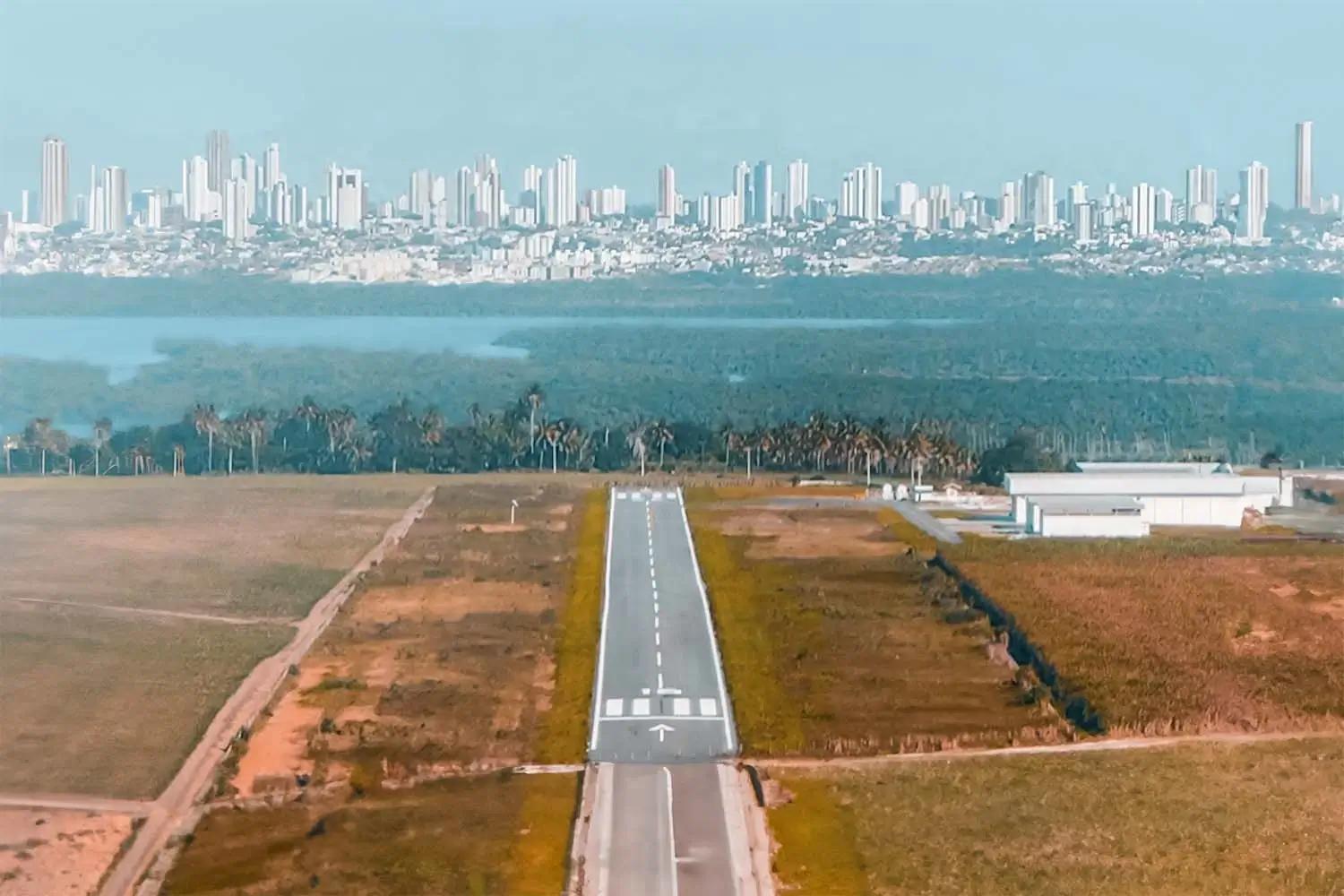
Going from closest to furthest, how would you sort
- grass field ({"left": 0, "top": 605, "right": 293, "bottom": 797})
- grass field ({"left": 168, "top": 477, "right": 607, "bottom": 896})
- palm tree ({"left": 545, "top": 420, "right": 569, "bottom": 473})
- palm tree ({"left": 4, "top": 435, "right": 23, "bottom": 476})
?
1. grass field ({"left": 168, "top": 477, "right": 607, "bottom": 896})
2. grass field ({"left": 0, "top": 605, "right": 293, "bottom": 797})
3. palm tree ({"left": 545, "top": 420, "right": 569, "bottom": 473})
4. palm tree ({"left": 4, "top": 435, "right": 23, "bottom": 476})

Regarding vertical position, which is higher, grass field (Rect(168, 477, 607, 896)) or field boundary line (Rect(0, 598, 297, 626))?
field boundary line (Rect(0, 598, 297, 626))

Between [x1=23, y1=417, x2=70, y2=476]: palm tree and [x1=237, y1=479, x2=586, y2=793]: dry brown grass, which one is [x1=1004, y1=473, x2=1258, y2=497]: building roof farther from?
[x1=23, y1=417, x2=70, y2=476]: palm tree

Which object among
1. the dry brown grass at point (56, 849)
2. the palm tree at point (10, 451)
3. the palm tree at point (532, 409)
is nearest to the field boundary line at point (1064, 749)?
the dry brown grass at point (56, 849)

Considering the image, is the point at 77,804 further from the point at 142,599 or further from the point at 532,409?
the point at 532,409

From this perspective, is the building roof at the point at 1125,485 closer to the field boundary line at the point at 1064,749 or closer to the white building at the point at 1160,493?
the white building at the point at 1160,493

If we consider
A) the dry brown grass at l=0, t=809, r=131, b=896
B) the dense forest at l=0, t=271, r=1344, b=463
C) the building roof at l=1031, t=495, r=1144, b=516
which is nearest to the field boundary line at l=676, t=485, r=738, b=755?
the dry brown grass at l=0, t=809, r=131, b=896

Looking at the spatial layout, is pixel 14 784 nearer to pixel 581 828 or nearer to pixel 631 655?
pixel 581 828

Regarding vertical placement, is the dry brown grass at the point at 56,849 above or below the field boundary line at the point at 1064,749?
below
